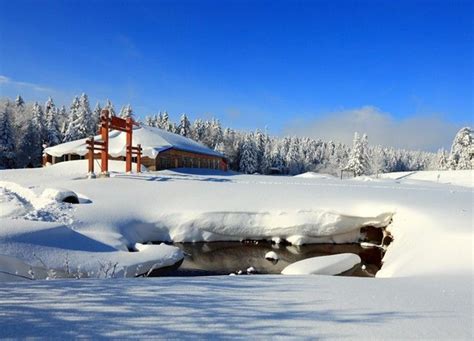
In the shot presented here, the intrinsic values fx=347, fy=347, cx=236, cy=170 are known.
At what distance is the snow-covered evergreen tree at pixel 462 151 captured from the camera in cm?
4731

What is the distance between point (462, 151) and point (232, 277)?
54815 mm

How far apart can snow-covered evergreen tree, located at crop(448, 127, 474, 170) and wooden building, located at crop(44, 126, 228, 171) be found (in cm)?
3618

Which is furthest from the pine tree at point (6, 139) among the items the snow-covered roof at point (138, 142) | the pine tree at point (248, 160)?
the pine tree at point (248, 160)

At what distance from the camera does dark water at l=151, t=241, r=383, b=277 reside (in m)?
11.4

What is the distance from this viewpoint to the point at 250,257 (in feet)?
43.3

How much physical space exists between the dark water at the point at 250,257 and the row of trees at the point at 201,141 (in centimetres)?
3769

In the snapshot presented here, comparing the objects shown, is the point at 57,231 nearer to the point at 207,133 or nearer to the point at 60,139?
the point at 60,139

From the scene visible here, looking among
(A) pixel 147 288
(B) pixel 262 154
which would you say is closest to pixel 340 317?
(A) pixel 147 288

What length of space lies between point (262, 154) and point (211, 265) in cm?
5230

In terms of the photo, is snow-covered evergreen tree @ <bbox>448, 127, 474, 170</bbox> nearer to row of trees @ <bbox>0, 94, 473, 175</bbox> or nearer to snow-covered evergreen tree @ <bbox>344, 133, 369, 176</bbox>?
row of trees @ <bbox>0, 94, 473, 175</bbox>

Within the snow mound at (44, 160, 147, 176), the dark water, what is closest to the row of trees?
the snow mound at (44, 160, 147, 176)

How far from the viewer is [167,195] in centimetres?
1680

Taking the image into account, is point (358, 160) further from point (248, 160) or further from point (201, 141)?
point (201, 141)

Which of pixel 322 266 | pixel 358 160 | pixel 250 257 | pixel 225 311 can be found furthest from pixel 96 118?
pixel 225 311
